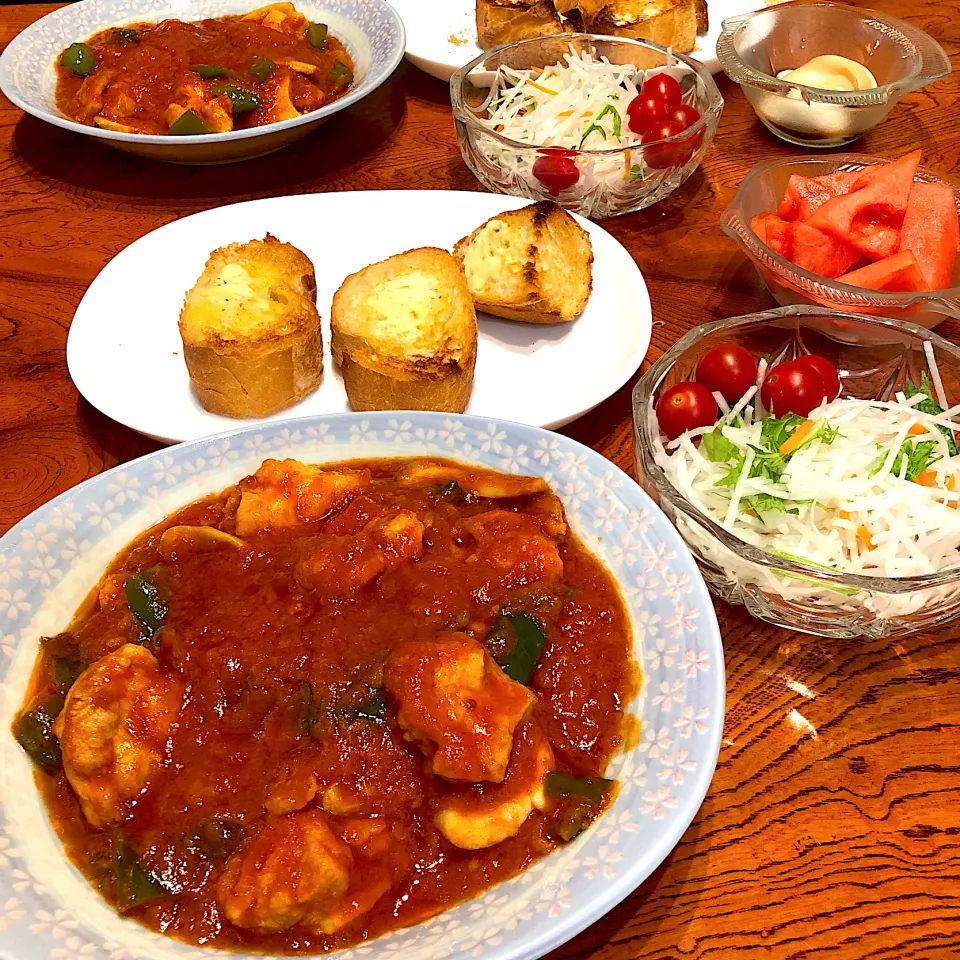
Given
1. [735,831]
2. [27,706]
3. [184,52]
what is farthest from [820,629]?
[184,52]

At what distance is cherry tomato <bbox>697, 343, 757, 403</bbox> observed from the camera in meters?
2.56

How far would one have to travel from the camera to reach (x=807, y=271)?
9.51 ft

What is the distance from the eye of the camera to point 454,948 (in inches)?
60.1

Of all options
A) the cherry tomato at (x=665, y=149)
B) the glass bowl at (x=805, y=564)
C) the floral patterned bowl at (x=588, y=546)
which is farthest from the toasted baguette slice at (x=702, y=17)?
the floral patterned bowl at (x=588, y=546)

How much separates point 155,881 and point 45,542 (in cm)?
86

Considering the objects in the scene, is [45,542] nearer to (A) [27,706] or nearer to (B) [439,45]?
(A) [27,706]

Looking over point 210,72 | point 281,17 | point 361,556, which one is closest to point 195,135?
point 210,72

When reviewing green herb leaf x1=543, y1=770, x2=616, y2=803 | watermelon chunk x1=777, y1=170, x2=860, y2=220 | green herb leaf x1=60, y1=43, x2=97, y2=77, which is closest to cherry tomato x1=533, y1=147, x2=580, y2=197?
watermelon chunk x1=777, y1=170, x2=860, y2=220

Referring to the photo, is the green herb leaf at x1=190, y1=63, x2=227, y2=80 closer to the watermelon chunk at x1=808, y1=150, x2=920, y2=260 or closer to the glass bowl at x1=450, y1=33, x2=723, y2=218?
the glass bowl at x1=450, y1=33, x2=723, y2=218

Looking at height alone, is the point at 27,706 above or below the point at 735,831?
above

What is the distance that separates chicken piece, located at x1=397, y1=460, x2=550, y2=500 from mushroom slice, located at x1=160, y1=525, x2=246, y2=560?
0.47 metres

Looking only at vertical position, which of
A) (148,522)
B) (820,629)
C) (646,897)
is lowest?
(646,897)

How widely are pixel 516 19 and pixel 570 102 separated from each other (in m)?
0.68

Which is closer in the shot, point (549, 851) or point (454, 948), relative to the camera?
point (454, 948)
